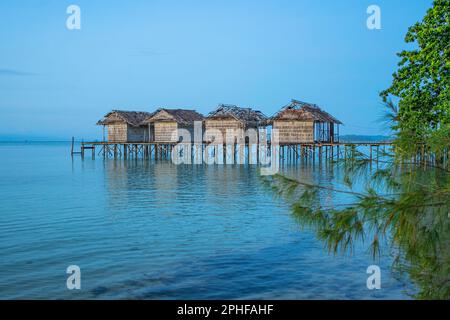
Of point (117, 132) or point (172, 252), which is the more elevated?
point (117, 132)

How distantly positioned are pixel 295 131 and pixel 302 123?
777mm

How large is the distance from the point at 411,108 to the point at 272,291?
28.7 feet

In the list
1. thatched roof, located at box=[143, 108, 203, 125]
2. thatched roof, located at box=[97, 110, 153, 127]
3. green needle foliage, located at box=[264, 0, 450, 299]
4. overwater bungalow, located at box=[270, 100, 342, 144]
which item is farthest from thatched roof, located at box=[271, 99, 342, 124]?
green needle foliage, located at box=[264, 0, 450, 299]

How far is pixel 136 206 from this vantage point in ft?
55.8

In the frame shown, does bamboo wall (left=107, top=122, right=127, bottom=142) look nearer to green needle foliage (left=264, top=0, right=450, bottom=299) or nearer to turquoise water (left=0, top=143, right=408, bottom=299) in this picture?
turquoise water (left=0, top=143, right=408, bottom=299)

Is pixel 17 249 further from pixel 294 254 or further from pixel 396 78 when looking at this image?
pixel 396 78

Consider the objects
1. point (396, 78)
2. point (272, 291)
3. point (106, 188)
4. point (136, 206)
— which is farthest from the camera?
point (106, 188)

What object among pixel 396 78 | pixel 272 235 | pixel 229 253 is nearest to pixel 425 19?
pixel 396 78

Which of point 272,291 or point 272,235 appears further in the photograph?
point 272,235

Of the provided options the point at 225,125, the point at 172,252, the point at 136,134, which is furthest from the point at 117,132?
the point at 172,252

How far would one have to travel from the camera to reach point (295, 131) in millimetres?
37062

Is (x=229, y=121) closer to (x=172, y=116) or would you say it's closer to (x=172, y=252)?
(x=172, y=116)

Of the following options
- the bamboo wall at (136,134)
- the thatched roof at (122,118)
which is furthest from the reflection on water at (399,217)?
the bamboo wall at (136,134)
